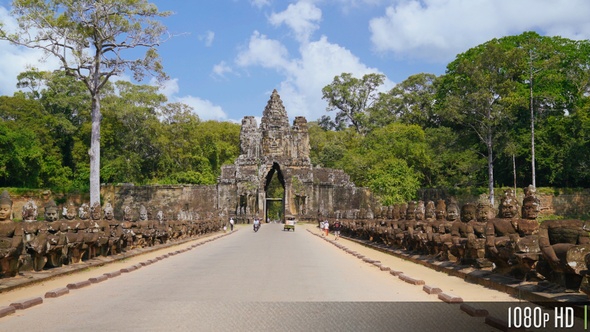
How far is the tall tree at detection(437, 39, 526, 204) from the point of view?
4412cm

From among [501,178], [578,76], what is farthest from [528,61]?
[501,178]

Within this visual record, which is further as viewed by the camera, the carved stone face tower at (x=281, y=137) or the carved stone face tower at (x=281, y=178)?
the carved stone face tower at (x=281, y=137)

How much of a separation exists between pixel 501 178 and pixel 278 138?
918 inches

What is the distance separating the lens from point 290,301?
8.81m

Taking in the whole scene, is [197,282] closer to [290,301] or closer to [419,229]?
[290,301]

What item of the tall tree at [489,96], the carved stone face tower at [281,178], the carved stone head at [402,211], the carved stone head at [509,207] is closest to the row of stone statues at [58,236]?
the carved stone head at [509,207]

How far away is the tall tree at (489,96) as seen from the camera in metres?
44.1

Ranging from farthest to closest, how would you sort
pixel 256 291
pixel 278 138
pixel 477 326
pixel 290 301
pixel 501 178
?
pixel 278 138 < pixel 501 178 < pixel 256 291 < pixel 290 301 < pixel 477 326

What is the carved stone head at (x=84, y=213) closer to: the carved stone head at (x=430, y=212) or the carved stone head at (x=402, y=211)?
the carved stone head at (x=430, y=212)

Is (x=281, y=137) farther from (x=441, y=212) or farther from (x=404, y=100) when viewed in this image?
(x=441, y=212)

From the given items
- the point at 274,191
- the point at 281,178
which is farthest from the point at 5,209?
the point at 274,191

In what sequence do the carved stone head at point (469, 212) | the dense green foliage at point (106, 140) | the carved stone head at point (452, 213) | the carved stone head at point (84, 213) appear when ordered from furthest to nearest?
the dense green foliage at point (106, 140) < the carved stone head at point (84, 213) < the carved stone head at point (452, 213) < the carved stone head at point (469, 212)

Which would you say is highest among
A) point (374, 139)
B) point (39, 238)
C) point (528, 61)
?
point (528, 61)

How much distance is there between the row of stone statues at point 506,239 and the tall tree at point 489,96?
27602mm
